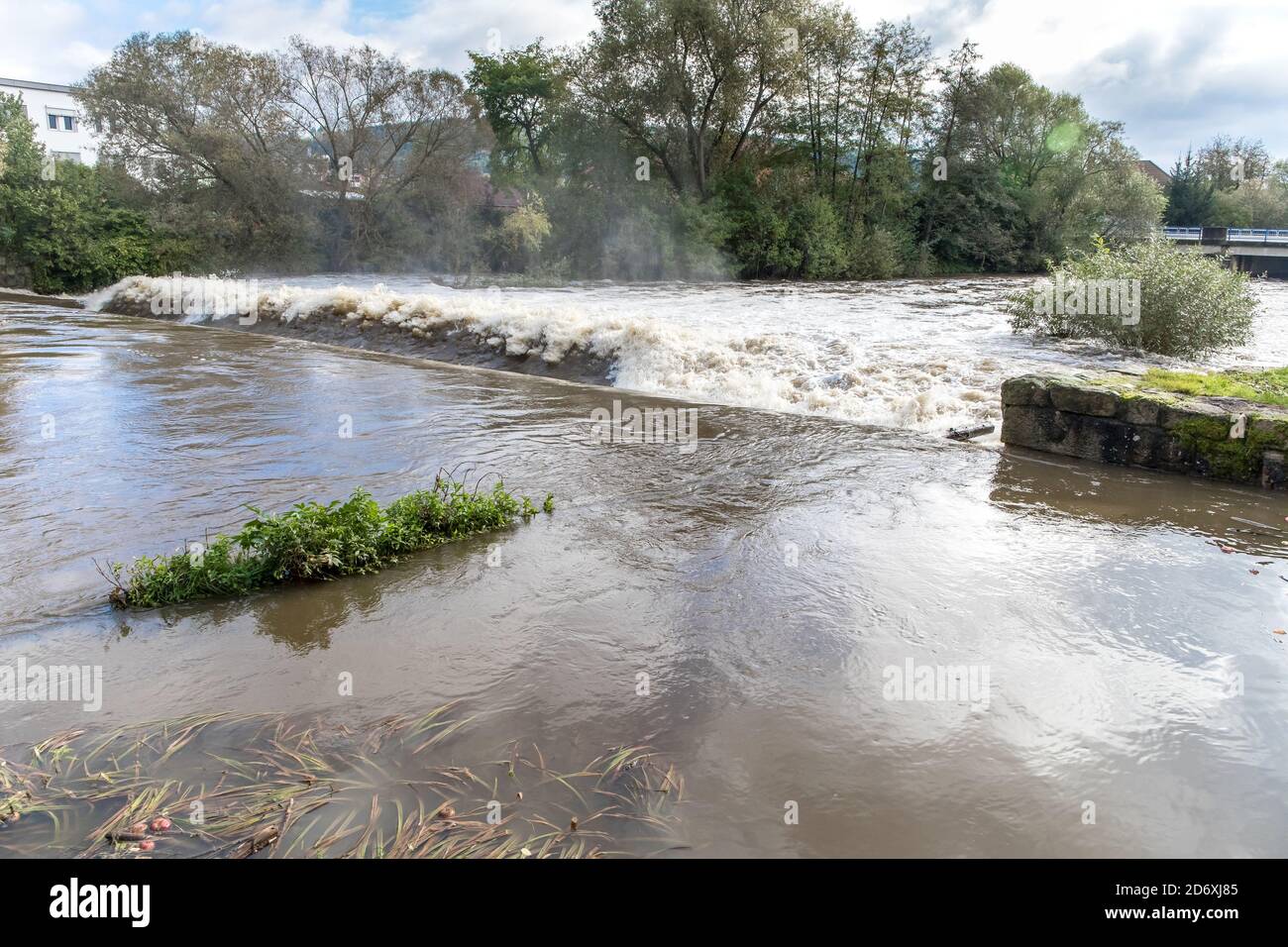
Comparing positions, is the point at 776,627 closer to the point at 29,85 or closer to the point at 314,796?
the point at 314,796

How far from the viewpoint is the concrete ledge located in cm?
693

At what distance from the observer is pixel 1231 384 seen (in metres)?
7.75

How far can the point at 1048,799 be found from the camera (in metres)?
3.12

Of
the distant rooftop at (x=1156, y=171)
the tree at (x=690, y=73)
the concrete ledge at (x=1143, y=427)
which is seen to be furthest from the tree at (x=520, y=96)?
the distant rooftop at (x=1156, y=171)

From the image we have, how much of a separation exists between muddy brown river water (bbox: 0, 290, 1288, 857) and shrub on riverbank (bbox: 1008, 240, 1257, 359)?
5.91 meters

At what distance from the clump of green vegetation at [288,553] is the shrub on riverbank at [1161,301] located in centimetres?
1109

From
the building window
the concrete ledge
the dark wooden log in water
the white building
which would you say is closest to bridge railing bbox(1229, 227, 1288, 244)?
the concrete ledge

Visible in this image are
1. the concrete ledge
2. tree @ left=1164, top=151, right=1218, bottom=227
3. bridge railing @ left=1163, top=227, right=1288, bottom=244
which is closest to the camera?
the concrete ledge

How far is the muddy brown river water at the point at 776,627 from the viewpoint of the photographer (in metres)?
3.18

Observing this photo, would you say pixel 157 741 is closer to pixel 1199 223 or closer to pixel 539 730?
pixel 539 730

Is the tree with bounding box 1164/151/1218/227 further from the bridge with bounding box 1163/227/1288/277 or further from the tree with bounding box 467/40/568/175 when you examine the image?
the tree with bounding box 467/40/568/175

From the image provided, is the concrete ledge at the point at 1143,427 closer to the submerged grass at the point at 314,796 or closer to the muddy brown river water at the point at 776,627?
the muddy brown river water at the point at 776,627

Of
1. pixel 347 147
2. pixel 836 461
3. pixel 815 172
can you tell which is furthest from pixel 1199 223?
pixel 836 461
